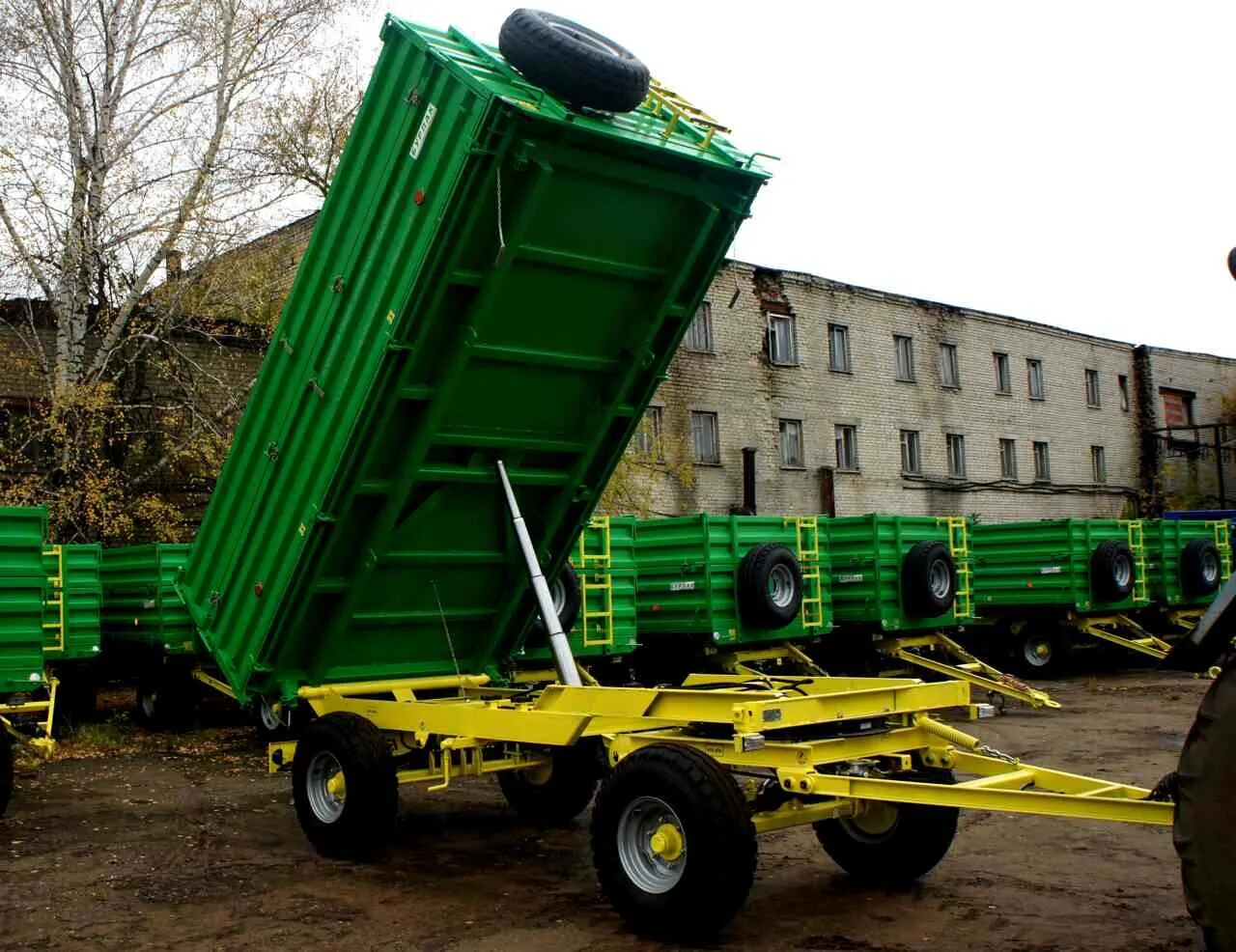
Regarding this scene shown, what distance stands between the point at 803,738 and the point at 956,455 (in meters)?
30.1

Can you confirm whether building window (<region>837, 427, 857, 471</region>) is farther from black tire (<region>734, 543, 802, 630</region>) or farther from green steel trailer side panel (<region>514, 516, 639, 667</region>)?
green steel trailer side panel (<region>514, 516, 639, 667</region>)

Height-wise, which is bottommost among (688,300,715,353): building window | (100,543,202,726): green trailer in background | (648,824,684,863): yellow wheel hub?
(648,824,684,863): yellow wheel hub

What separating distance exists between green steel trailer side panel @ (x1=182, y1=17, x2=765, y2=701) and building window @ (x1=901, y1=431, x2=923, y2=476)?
86.0 ft

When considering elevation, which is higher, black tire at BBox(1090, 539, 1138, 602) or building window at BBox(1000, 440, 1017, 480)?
building window at BBox(1000, 440, 1017, 480)

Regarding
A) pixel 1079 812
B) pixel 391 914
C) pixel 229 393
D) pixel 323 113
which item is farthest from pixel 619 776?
pixel 323 113

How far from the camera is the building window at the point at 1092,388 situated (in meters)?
39.1

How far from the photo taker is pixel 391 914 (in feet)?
20.2

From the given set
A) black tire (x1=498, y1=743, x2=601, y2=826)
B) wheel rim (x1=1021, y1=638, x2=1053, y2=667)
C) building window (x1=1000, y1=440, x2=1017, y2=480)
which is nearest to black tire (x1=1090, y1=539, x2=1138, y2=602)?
wheel rim (x1=1021, y1=638, x2=1053, y2=667)

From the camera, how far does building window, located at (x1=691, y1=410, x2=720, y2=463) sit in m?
29.1

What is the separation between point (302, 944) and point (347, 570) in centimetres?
244

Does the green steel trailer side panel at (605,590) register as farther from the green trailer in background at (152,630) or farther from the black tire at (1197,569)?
the black tire at (1197,569)

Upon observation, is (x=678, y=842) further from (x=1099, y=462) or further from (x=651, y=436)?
(x=1099, y=462)

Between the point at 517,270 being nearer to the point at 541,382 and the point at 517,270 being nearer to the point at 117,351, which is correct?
the point at 541,382

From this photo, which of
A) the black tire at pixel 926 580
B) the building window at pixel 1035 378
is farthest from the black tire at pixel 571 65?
the building window at pixel 1035 378
